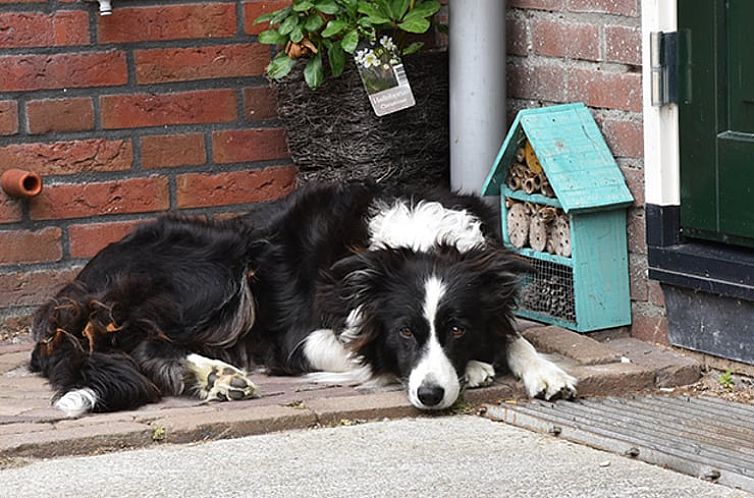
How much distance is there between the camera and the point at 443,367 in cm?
419

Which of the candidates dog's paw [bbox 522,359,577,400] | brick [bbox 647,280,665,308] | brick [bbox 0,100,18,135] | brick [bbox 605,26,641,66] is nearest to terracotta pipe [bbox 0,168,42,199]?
brick [bbox 0,100,18,135]

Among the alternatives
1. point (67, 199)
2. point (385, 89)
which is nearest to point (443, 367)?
point (385, 89)

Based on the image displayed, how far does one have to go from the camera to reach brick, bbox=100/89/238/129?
17.2ft

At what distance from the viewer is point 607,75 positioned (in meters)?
4.88

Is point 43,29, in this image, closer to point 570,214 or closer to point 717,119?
point 570,214

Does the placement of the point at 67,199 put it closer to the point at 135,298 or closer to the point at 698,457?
the point at 135,298

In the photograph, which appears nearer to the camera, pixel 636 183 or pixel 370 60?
pixel 636 183

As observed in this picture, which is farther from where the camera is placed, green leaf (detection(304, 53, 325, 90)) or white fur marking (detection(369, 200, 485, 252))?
green leaf (detection(304, 53, 325, 90))

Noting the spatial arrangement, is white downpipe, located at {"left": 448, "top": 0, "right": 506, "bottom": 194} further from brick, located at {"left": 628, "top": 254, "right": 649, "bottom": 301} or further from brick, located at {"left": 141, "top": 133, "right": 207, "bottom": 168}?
brick, located at {"left": 141, "top": 133, "right": 207, "bottom": 168}

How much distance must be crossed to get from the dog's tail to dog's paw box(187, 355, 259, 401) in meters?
0.13

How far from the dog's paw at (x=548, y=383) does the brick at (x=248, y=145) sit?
1.59 metres

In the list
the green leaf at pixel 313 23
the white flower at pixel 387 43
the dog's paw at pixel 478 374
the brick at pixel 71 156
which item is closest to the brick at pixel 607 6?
the white flower at pixel 387 43

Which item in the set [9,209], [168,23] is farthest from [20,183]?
[168,23]

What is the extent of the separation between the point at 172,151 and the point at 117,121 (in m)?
0.22
